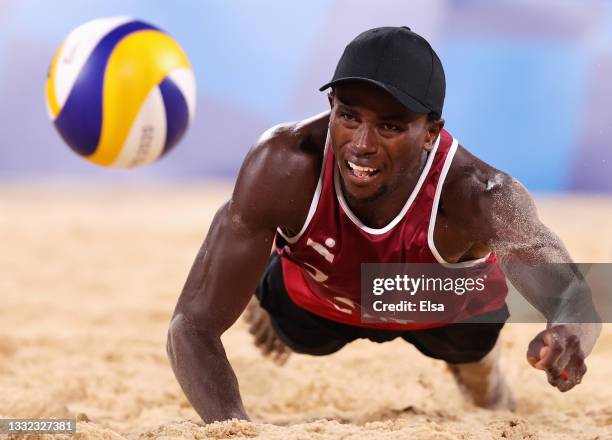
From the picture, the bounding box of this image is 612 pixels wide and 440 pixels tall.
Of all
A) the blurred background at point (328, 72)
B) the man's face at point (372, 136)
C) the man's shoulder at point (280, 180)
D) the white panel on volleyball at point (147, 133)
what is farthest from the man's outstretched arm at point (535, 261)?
the blurred background at point (328, 72)

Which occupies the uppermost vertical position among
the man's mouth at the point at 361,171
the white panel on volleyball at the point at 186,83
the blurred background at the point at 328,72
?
the blurred background at the point at 328,72

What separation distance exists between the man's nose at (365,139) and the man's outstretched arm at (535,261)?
380 millimetres

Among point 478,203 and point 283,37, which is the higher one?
point 283,37

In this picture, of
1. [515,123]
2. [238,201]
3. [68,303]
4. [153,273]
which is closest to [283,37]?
[515,123]

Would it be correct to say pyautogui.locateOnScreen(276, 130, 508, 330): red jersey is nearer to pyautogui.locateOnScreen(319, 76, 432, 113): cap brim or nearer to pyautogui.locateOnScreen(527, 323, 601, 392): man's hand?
pyautogui.locateOnScreen(319, 76, 432, 113): cap brim

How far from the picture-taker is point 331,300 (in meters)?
3.14

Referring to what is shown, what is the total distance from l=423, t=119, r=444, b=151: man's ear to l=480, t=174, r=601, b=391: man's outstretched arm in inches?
8.1

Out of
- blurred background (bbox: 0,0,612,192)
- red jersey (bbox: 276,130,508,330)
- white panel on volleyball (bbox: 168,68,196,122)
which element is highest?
blurred background (bbox: 0,0,612,192)

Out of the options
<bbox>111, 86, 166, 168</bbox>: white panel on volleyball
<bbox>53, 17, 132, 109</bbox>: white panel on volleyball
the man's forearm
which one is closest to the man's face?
the man's forearm

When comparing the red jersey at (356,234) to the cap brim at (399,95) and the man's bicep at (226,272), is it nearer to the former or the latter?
the man's bicep at (226,272)

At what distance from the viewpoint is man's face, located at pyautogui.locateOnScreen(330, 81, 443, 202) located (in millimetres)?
2443

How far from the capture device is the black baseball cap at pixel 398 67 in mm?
2410

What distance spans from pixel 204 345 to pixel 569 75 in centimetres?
587

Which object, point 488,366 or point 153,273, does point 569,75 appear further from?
point 488,366
